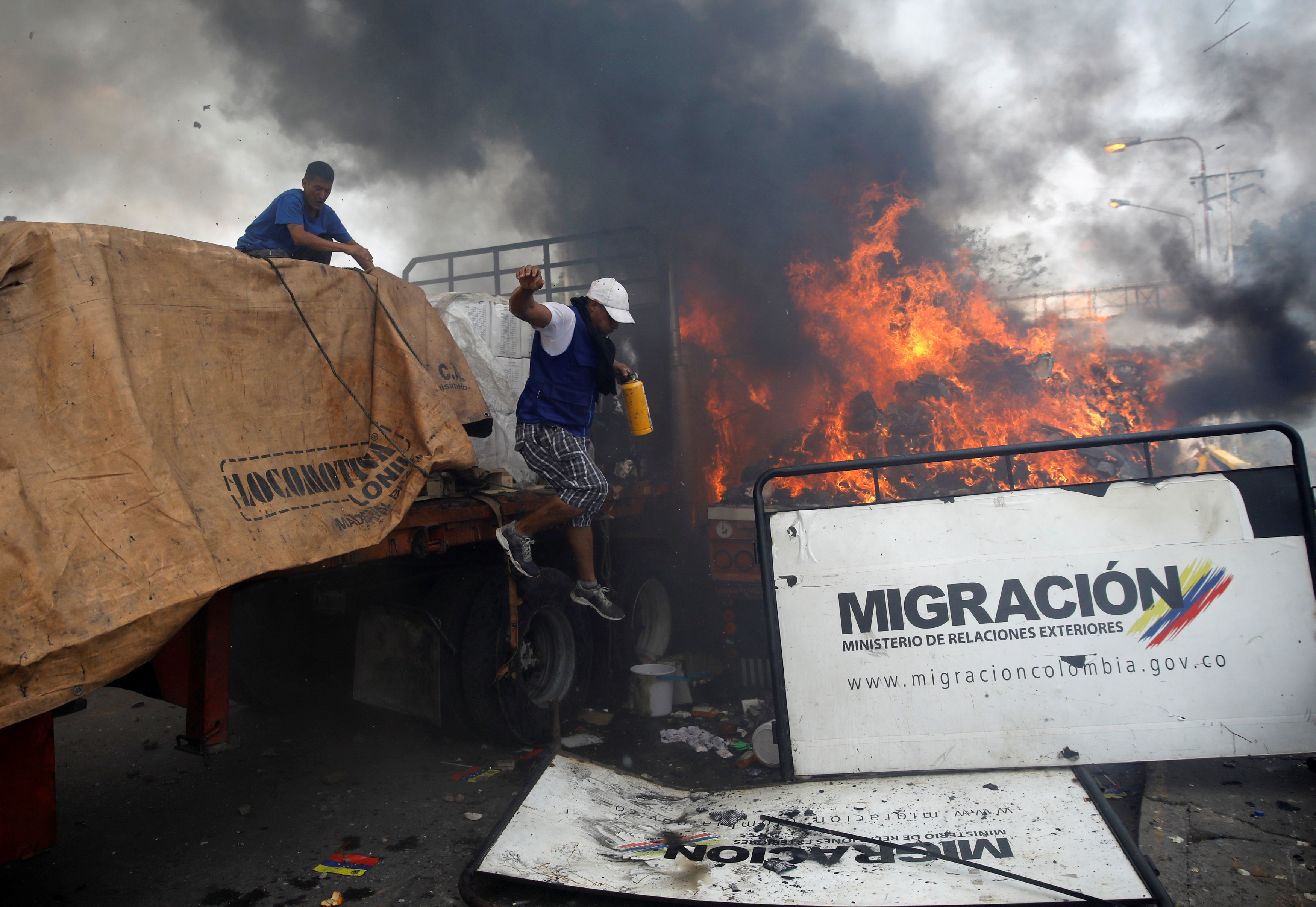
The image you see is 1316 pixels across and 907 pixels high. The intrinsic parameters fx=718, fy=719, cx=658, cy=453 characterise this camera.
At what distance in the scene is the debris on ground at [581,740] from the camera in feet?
15.0

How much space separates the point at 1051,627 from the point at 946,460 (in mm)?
823

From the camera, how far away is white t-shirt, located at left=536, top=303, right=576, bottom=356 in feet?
13.0

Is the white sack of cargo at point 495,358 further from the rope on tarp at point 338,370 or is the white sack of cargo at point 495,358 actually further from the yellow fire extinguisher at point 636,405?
the rope on tarp at point 338,370

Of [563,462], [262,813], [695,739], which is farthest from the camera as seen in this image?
[695,739]

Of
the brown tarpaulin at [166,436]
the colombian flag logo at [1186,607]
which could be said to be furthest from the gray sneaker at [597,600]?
the colombian flag logo at [1186,607]

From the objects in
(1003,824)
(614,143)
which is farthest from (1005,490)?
(614,143)

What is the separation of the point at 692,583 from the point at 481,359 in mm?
2918

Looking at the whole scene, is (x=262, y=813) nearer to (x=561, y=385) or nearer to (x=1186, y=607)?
(x=561, y=385)

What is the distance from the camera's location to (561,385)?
4125 millimetres

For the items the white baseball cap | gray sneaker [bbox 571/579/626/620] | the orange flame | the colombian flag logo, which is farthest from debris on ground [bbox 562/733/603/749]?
the colombian flag logo

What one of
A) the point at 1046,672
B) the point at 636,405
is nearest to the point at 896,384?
the point at 636,405

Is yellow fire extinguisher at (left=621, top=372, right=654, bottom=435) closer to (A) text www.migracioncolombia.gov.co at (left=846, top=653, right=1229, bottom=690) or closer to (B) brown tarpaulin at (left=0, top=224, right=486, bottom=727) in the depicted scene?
(B) brown tarpaulin at (left=0, top=224, right=486, bottom=727)

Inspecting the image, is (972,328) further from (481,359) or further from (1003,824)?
(1003,824)

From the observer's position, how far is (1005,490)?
3.23 metres
